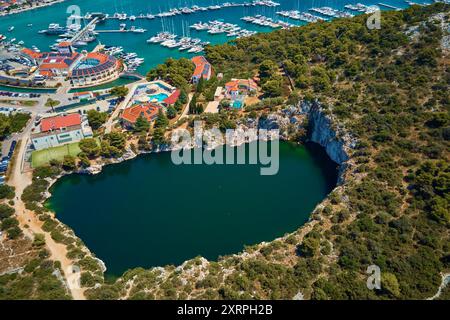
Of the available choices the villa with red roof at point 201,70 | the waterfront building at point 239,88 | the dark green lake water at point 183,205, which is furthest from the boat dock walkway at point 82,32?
the dark green lake water at point 183,205

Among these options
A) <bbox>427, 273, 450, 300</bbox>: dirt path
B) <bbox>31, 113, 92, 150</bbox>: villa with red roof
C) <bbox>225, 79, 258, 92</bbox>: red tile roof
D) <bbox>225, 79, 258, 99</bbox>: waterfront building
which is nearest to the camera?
<bbox>427, 273, 450, 300</bbox>: dirt path

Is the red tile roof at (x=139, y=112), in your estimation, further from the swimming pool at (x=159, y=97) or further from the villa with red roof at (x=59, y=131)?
the villa with red roof at (x=59, y=131)

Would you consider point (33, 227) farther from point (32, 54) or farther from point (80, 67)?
point (32, 54)

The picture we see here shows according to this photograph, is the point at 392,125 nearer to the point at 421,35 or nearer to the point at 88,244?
the point at 421,35

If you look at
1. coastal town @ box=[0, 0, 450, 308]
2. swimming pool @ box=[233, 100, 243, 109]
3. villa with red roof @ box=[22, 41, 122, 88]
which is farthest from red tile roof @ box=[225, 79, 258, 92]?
villa with red roof @ box=[22, 41, 122, 88]

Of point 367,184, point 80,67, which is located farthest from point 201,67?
point 367,184

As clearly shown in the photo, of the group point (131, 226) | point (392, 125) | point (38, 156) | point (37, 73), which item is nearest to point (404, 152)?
point (392, 125)

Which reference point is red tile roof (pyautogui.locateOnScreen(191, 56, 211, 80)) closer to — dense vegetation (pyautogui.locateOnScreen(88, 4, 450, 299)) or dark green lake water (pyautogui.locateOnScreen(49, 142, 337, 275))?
dense vegetation (pyautogui.locateOnScreen(88, 4, 450, 299))
